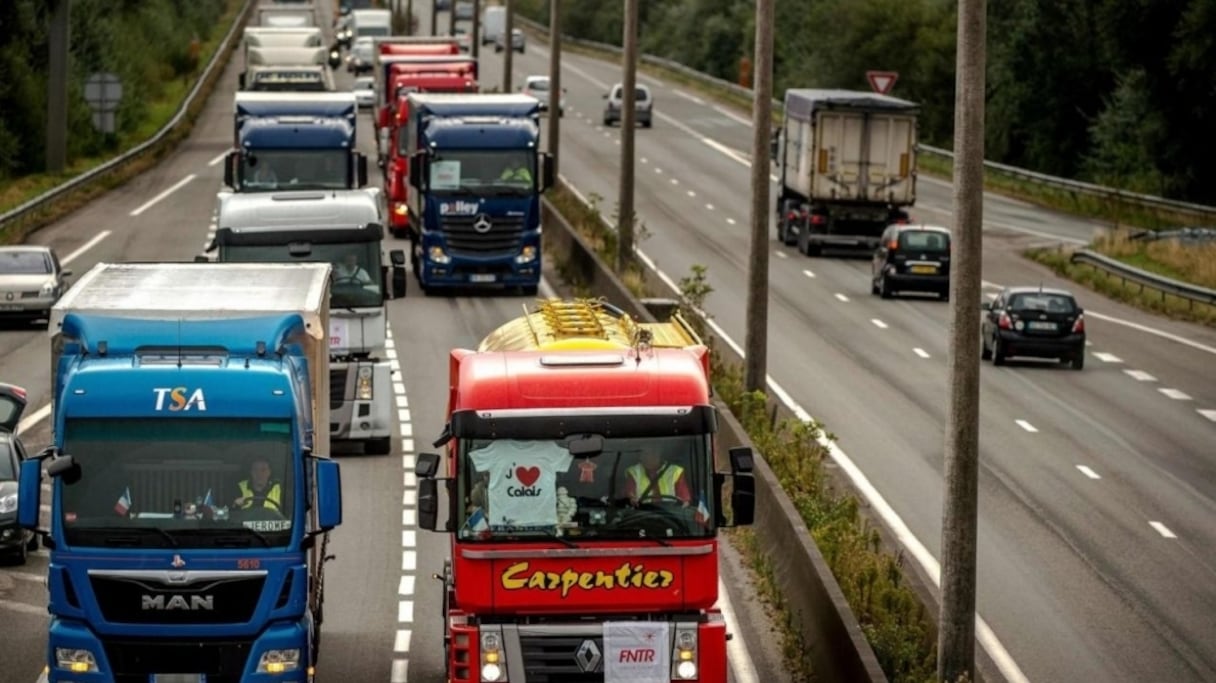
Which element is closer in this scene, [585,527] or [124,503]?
[585,527]

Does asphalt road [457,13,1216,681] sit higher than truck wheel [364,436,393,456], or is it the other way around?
truck wheel [364,436,393,456]

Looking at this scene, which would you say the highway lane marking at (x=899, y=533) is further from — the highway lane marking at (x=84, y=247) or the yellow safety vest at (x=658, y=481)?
the highway lane marking at (x=84, y=247)

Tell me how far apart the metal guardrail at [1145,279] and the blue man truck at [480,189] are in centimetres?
1370

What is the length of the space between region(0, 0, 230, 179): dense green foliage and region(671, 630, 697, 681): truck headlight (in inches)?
2321

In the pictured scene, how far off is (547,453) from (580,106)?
3516 inches

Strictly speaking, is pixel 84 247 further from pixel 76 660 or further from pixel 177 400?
pixel 76 660

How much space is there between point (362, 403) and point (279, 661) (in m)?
13.8

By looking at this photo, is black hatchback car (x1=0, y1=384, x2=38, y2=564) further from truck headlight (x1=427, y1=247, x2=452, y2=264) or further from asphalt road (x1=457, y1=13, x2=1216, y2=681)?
truck headlight (x1=427, y1=247, x2=452, y2=264)

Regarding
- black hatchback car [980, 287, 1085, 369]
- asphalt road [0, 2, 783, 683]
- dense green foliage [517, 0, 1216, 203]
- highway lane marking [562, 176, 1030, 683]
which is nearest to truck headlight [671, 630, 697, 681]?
asphalt road [0, 2, 783, 683]

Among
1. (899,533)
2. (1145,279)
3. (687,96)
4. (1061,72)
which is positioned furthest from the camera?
(687,96)

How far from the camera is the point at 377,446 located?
103 feet

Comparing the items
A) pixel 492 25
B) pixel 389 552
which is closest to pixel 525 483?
pixel 389 552

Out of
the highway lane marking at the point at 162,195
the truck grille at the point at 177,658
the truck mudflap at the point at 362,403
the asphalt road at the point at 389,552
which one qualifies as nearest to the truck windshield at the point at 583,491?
the truck grille at the point at 177,658

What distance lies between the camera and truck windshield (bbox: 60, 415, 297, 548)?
17094mm
